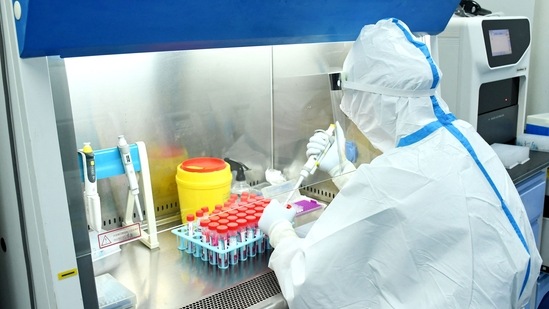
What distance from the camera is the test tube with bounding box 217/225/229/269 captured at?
1297mm

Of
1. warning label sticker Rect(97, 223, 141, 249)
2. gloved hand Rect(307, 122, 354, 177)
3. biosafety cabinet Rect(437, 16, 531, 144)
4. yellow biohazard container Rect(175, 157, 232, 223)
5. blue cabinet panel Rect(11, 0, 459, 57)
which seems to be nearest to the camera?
blue cabinet panel Rect(11, 0, 459, 57)

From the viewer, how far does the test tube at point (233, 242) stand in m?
1.32

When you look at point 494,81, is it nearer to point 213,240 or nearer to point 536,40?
point 536,40

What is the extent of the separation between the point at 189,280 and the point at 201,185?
332 mm

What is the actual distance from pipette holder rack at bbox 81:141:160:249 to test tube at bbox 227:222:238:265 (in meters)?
0.25

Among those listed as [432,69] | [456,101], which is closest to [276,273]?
[432,69]

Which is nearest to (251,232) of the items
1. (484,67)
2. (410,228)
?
(410,228)

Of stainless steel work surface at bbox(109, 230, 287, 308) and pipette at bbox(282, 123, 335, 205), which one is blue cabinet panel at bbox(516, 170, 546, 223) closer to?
pipette at bbox(282, 123, 335, 205)

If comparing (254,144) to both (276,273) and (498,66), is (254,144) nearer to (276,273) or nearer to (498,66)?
(276,273)

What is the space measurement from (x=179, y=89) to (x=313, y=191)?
60cm

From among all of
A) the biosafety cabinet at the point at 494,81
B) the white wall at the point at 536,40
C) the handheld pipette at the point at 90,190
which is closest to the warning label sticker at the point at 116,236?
the handheld pipette at the point at 90,190

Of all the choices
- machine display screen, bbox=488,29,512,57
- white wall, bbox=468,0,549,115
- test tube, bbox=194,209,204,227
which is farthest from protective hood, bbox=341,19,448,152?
white wall, bbox=468,0,549,115

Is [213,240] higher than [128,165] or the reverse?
the reverse

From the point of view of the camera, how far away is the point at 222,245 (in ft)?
4.32
